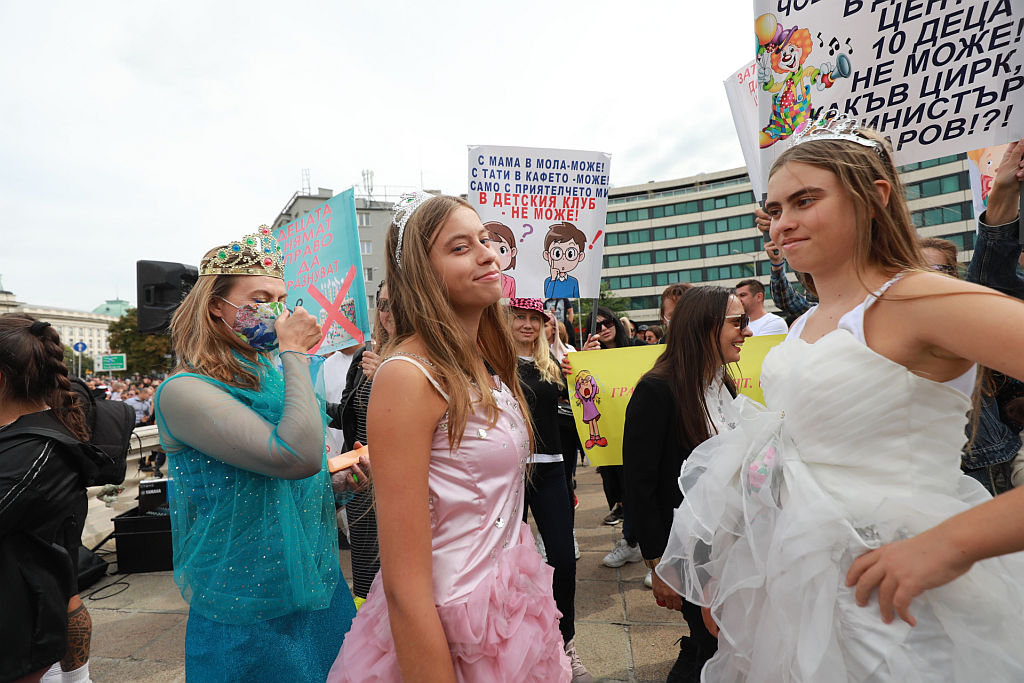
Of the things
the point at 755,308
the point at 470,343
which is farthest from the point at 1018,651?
the point at 755,308

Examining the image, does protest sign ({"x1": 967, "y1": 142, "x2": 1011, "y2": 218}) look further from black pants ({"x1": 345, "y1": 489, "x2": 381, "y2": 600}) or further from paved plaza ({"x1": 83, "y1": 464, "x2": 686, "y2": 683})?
black pants ({"x1": 345, "y1": 489, "x2": 381, "y2": 600})

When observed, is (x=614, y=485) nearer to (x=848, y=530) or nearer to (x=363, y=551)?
(x=363, y=551)

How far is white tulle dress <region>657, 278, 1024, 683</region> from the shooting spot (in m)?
1.18

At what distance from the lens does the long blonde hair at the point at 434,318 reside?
1450 millimetres

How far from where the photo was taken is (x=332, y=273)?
14.8 feet

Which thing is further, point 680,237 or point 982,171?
point 680,237

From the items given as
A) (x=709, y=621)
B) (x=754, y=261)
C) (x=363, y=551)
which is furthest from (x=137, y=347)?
(x=754, y=261)

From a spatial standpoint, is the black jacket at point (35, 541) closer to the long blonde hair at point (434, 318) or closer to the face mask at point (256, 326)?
the face mask at point (256, 326)

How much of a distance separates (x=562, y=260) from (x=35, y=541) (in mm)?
3741

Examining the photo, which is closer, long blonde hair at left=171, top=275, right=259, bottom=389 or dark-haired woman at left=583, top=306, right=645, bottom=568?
long blonde hair at left=171, top=275, right=259, bottom=389

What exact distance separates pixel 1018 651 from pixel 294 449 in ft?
6.17

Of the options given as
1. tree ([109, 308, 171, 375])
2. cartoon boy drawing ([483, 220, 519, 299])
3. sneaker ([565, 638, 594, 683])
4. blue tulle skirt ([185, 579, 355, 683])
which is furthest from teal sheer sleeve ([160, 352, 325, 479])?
tree ([109, 308, 171, 375])

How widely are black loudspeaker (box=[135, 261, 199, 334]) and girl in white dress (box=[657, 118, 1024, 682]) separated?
387 centimetres

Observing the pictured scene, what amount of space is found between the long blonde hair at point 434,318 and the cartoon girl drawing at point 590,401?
3.36 meters
